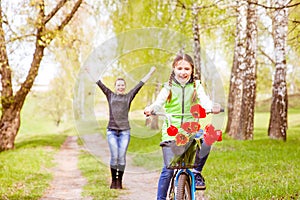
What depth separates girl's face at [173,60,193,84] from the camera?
524 centimetres

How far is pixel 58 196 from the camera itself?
8688 mm

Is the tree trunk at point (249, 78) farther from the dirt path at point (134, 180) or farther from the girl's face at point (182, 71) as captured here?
the girl's face at point (182, 71)

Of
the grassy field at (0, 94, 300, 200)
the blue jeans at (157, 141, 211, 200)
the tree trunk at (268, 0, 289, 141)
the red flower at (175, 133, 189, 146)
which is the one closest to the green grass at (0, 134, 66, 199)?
the grassy field at (0, 94, 300, 200)

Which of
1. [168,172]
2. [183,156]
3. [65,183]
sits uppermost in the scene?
[183,156]

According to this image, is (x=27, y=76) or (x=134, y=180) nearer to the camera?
(x=134, y=180)

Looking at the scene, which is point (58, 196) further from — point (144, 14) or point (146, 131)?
point (144, 14)

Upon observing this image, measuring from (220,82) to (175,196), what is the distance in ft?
6.03

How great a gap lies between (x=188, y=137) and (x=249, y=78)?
1337cm

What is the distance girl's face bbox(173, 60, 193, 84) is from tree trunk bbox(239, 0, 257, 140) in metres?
12.8

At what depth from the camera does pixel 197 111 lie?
16.5 feet

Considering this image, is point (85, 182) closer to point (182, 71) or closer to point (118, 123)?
point (118, 123)

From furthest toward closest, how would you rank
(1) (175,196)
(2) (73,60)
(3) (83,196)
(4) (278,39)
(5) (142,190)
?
(2) (73,60) < (4) (278,39) < (5) (142,190) < (3) (83,196) < (1) (175,196)

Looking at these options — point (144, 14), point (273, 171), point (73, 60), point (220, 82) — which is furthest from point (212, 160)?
point (73, 60)

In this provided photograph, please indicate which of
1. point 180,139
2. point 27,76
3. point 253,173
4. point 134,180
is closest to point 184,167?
point 180,139
